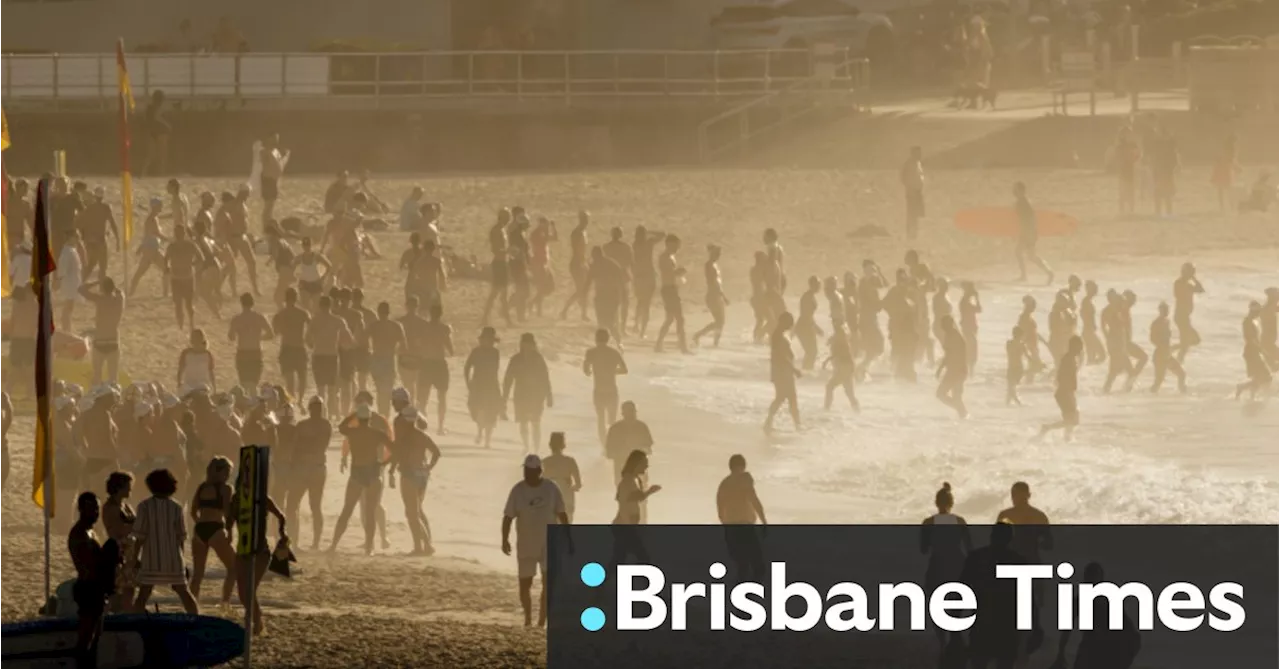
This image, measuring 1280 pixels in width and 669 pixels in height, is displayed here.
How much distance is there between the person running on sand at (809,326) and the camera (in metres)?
24.6

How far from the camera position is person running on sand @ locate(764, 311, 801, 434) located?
2184cm

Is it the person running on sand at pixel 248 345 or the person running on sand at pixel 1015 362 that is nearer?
the person running on sand at pixel 248 345

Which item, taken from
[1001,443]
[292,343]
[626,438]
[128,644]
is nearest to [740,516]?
[626,438]

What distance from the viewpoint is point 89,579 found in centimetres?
1184

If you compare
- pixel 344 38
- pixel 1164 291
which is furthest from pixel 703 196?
pixel 344 38

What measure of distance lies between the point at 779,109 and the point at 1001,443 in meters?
14.8

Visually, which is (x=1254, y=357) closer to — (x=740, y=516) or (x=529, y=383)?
(x=529, y=383)

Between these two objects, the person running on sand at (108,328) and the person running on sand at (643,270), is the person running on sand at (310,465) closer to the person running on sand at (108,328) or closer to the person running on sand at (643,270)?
the person running on sand at (108,328)

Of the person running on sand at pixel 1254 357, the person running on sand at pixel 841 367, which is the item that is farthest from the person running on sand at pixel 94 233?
the person running on sand at pixel 1254 357

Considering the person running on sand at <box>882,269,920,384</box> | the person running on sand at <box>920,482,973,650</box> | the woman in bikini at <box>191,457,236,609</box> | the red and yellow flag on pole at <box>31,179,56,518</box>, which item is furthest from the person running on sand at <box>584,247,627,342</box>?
the person running on sand at <box>920,482,973,650</box>

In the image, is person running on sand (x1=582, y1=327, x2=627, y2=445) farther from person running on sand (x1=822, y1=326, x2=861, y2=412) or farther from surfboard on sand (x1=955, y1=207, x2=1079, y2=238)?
surfboard on sand (x1=955, y1=207, x2=1079, y2=238)

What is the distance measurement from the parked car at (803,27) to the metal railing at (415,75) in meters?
1.04

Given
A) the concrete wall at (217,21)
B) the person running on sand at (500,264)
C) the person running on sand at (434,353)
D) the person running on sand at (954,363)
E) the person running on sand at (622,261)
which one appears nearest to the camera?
the person running on sand at (434,353)

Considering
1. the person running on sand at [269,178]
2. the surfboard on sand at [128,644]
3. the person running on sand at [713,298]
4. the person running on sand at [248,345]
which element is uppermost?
the person running on sand at [269,178]
